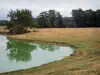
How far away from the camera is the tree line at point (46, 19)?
85375mm

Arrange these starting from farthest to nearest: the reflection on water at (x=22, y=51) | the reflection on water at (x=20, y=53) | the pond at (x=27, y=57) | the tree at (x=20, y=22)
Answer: the tree at (x=20, y=22)
the reflection on water at (x=22, y=51)
the reflection on water at (x=20, y=53)
the pond at (x=27, y=57)

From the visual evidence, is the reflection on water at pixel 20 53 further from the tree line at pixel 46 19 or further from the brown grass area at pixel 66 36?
the tree line at pixel 46 19

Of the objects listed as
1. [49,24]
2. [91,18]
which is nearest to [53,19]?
[49,24]

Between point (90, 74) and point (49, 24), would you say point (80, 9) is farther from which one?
point (90, 74)

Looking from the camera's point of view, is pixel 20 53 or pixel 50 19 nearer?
pixel 20 53

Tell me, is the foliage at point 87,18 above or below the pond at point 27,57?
above

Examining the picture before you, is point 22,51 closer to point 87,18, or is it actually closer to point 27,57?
point 27,57

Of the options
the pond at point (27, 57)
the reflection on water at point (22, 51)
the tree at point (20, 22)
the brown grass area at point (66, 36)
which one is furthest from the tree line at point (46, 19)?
the pond at point (27, 57)

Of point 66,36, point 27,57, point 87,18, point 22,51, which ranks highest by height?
point 87,18

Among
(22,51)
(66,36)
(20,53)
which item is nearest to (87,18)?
(66,36)

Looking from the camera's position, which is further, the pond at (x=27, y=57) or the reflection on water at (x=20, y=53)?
the reflection on water at (x=20, y=53)

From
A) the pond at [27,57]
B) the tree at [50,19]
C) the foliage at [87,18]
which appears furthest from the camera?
the tree at [50,19]

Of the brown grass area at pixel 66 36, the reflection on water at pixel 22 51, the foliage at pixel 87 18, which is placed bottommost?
the reflection on water at pixel 22 51

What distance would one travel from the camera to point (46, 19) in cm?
11825
